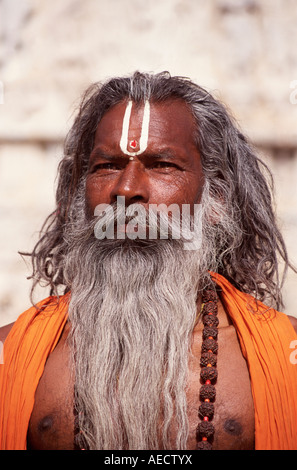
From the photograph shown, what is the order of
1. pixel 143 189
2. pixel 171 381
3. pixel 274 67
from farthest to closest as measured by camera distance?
pixel 274 67, pixel 143 189, pixel 171 381

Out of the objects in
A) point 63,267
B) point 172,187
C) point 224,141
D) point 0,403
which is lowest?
point 0,403

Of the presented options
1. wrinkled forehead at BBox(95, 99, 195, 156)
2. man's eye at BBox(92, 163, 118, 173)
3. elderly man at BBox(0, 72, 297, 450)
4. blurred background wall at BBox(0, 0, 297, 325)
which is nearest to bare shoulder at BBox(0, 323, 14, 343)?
elderly man at BBox(0, 72, 297, 450)

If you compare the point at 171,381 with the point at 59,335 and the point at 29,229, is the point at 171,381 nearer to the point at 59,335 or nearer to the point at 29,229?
the point at 59,335

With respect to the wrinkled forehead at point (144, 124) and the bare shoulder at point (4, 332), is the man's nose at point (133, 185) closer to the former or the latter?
the wrinkled forehead at point (144, 124)

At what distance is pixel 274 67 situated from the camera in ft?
16.2

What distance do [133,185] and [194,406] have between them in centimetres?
94

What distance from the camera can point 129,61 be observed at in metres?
4.92

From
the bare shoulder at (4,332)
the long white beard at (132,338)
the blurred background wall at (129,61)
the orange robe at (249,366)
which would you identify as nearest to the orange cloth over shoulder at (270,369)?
the orange robe at (249,366)

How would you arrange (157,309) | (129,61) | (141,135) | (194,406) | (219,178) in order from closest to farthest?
1. (194,406)
2. (157,309)
3. (141,135)
4. (219,178)
5. (129,61)

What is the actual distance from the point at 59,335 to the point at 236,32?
3.24m

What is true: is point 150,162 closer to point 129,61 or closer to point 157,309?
point 157,309

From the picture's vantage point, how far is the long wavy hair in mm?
2984

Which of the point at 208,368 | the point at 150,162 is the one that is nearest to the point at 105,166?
the point at 150,162

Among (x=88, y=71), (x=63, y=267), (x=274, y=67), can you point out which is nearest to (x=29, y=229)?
(x=88, y=71)
